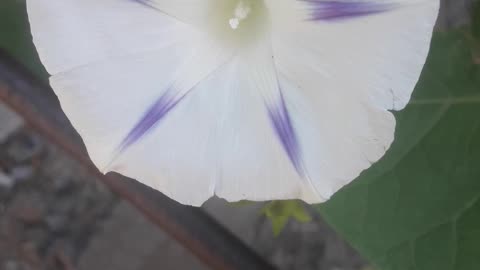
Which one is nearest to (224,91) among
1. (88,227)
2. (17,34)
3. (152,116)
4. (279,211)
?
(152,116)

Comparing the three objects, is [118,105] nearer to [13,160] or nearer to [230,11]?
[230,11]

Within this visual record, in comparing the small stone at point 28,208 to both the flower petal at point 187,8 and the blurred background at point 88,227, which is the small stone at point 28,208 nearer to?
the blurred background at point 88,227

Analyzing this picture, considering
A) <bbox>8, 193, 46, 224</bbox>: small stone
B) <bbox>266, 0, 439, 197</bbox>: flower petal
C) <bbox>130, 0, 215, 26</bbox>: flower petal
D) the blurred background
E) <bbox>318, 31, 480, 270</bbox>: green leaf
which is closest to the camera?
<bbox>266, 0, 439, 197</bbox>: flower petal

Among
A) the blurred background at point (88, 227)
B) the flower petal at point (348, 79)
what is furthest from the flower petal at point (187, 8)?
the blurred background at point (88, 227)

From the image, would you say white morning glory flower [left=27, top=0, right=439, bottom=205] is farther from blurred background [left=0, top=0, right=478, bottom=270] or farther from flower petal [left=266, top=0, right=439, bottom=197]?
blurred background [left=0, top=0, right=478, bottom=270]

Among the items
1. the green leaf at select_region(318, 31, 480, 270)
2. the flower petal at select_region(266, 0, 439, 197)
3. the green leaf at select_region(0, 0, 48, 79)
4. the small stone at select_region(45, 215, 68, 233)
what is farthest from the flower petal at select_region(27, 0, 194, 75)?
the small stone at select_region(45, 215, 68, 233)

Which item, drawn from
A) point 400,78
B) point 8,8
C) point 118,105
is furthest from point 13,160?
point 400,78
